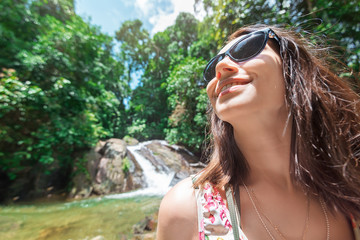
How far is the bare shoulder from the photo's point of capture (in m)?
0.80

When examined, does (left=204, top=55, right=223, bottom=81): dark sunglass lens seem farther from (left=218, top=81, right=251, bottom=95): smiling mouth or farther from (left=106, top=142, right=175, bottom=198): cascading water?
(left=106, top=142, right=175, bottom=198): cascading water

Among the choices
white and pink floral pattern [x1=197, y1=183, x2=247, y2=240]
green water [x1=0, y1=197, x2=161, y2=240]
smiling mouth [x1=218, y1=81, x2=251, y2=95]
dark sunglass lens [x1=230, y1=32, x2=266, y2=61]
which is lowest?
green water [x1=0, y1=197, x2=161, y2=240]

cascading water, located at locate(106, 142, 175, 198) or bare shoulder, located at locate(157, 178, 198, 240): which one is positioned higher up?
bare shoulder, located at locate(157, 178, 198, 240)

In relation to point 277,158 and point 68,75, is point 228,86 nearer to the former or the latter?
point 277,158

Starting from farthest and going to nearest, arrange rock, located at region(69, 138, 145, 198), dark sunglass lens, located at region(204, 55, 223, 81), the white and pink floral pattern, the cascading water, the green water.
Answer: the cascading water, rock, located at region(69, 138, 145, 198), the green water, dark sunglass lens, located at region(204, 55, 223, 81), the white and pink floral pattern

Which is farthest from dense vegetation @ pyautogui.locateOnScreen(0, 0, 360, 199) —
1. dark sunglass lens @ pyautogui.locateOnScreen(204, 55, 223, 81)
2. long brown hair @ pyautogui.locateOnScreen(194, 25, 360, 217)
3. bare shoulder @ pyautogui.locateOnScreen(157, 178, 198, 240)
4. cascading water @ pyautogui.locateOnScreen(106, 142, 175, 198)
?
cascading water @ pyautogui.locateOnScreen(106, 142, 175, 198)

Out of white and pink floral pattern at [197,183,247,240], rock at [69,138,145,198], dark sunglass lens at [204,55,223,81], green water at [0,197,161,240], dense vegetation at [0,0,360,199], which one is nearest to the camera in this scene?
white and pink floral pattern at [197,183,247,240]

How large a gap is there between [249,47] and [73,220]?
482 cm

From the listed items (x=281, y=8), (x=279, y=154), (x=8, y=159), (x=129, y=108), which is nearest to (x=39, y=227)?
(x=8, y=159)

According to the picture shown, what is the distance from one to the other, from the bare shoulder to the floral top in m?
0.04

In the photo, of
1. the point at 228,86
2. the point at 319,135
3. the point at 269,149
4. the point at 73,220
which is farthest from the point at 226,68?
the point at 73,220

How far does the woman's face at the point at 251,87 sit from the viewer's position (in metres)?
0.80

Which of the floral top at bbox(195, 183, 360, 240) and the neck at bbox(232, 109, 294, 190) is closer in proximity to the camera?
the floral top at bbox(195, 183, 360, 240)

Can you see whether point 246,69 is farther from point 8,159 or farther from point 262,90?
point 8,159
